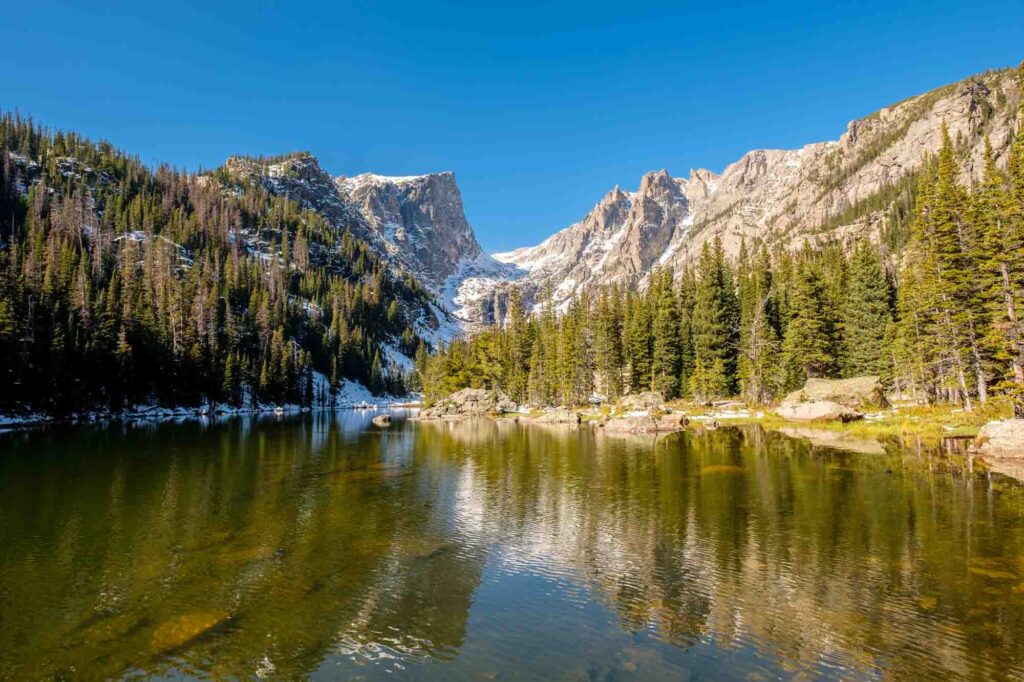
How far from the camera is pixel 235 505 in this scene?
93.2ft

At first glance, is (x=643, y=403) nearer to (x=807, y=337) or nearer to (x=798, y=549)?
(x=807, y=337)

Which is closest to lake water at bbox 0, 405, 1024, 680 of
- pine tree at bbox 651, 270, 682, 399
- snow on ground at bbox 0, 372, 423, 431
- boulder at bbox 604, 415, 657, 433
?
boulder at bbox 604, 415, 657, 433

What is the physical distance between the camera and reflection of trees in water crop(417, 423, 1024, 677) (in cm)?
1309

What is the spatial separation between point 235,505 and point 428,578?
1591 centimetres

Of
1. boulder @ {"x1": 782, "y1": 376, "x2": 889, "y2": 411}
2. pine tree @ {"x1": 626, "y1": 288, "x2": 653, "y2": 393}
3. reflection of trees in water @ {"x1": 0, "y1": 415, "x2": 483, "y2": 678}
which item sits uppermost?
pine tree @ {"x1": 626, "y1": 288, "x2": 653, "y2": 393}

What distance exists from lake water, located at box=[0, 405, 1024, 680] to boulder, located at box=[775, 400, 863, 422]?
21.9 meters

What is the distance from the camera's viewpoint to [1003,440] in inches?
1398

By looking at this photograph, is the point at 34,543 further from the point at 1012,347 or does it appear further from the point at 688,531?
the point at 1012,347

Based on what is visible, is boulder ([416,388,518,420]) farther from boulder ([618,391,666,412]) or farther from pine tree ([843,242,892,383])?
pine tree ([843,242,892,383])

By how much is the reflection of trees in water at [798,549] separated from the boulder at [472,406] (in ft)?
243

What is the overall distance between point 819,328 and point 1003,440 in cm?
4668

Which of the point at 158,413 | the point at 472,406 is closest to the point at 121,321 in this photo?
the point at 158,413

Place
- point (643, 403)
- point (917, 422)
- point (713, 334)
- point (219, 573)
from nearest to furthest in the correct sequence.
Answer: point (219, 573)
point (917, 422)
point (643, 403)
point (713, 334)

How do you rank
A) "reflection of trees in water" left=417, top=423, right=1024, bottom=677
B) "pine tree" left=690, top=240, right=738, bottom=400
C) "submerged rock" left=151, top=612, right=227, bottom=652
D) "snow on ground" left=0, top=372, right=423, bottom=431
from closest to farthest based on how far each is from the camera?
"reflection of trees in water" left=417, top=423, right=1024, bottom=677
"submerged rock" left=151, top=612, right=227, bottom=652
"snow on ground" left=0, top=372, right=423, bottom=431
"pine tree" left=690, top=240, right=738, bottom=400
